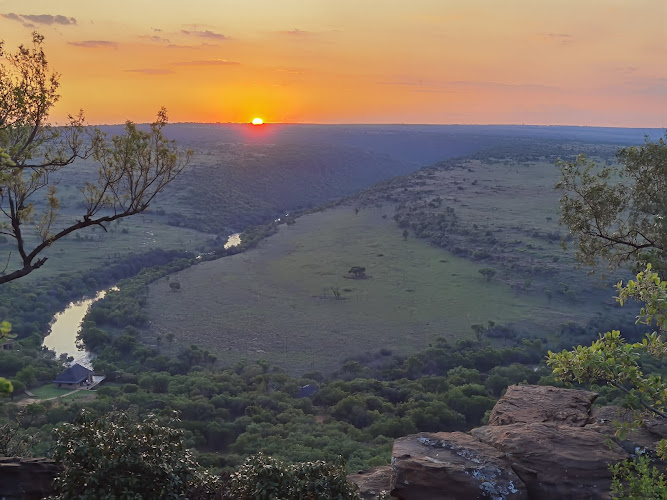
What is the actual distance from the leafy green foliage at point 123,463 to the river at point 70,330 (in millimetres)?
42162

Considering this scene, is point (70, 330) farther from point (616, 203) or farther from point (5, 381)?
point (5, 381)

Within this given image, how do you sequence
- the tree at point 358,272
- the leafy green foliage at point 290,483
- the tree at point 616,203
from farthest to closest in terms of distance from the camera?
the tree at point 358,272
the tree at point 616,203
the leafy green foliage at point 290,483

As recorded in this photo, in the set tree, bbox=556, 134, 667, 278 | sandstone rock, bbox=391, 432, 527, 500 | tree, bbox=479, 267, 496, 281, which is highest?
tree, bbox=556, 134, 667, 278

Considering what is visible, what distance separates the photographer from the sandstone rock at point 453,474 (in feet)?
29.1

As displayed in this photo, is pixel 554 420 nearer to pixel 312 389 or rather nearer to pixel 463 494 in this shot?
pixel 463 494

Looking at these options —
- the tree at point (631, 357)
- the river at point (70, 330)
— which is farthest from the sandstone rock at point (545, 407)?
the river at point (70, 330)

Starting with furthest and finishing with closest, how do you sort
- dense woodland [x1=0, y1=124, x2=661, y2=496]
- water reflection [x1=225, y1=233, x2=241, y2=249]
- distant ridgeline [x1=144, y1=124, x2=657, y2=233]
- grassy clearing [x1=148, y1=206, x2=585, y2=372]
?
distant ridgeline [x1=144, y1=124, x2=657, y2=233] < water reflection [x1=225, y1=233, x2=241, y2=249] < grassy clearing [x1=148, y1=206, x2=585, y2=372] < dense woodland [x1=0, y1=124, x2=661, y2=496]

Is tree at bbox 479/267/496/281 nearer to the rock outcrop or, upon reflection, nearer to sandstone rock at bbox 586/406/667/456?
sandstone rock at bbox 586/406/667/456

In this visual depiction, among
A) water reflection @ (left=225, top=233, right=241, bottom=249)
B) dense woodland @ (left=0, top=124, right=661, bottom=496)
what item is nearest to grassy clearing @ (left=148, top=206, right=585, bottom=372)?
dense woodland @ (left=0, top=124, right=661, bottom=496)

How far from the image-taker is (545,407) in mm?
11422

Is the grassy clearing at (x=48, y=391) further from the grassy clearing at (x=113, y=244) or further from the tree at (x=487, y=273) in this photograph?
the tree at (x=487, y=273)

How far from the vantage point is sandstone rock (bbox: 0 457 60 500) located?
912 centimetres

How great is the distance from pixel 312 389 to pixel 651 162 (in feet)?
94.8

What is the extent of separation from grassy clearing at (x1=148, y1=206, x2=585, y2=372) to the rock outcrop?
116 feet
